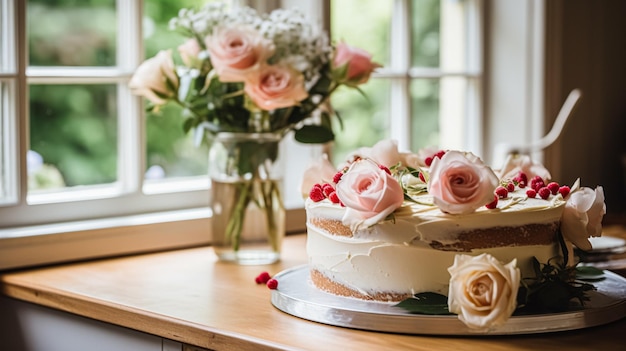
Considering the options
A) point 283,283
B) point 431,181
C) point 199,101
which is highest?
point 199,101

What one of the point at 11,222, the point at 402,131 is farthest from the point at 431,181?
the point at 402,131

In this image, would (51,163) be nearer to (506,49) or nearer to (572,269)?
(572,269)

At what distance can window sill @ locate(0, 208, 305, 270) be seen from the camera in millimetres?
1782

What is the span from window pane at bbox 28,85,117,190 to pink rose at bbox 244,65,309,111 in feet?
1.41

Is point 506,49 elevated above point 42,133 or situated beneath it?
elevated above

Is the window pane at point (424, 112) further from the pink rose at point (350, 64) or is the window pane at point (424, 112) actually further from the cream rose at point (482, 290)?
the cream rose at point (482, 290)

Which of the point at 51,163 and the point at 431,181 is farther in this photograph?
the point at 51,163

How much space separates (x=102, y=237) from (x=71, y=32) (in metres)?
0.42

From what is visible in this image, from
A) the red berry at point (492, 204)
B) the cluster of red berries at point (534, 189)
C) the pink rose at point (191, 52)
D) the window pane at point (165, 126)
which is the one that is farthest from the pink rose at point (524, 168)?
the window pane at point (165, 126)

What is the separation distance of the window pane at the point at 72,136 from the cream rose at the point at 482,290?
3.41ft

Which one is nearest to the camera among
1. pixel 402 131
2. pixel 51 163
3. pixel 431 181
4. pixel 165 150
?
pixel 431 181

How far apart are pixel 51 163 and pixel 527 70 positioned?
1461 millimetres

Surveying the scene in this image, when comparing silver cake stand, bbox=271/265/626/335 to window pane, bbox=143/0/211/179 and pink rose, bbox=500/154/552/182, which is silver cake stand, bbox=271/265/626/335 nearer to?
pink rose, bbox=500/154/552/182

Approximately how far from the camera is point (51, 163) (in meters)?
1.97
